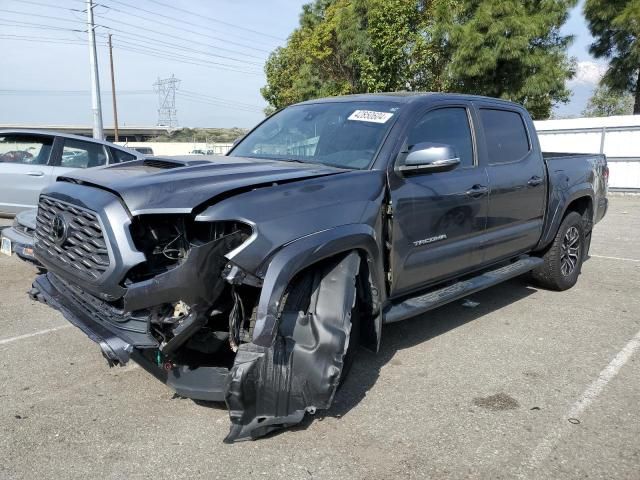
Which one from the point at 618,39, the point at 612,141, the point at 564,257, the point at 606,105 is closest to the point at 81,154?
the point at 564,257

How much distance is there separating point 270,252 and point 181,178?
0.69 meters

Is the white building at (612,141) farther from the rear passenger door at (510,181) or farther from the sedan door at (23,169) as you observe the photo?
the sedan door at (23,169)

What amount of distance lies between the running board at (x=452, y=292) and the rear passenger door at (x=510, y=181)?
0.13 metres

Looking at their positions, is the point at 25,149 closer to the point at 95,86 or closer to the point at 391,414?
the point at 391,414

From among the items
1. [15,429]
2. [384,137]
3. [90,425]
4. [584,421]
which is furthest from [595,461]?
[15,429]

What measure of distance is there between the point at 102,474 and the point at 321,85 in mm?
23879

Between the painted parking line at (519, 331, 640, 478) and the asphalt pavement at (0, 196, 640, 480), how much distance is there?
0.01 metres

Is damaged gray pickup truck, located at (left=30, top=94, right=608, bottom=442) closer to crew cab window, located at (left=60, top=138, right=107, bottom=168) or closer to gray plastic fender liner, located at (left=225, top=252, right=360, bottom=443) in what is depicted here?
gray plastic fender liner, located at (left=225, top=252, right=360, bottom=443)

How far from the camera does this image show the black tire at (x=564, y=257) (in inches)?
230

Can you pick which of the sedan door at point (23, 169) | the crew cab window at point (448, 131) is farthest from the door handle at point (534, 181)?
the sedan door at point (23, 169)

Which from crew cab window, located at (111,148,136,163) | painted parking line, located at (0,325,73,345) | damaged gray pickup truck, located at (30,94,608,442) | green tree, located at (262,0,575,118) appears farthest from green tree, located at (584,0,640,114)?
painted parking line, located at (0,325,73,345)


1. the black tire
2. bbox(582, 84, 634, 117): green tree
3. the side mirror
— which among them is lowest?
the black tire

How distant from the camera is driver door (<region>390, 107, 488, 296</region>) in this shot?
3.74m

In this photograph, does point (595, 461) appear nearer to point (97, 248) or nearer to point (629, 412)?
point (629, 412)
